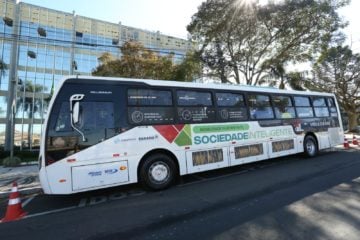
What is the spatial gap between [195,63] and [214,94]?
12337 mm

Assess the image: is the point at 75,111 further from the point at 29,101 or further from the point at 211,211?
the point at 29,101

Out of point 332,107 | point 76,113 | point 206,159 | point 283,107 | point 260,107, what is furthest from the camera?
point 332,107

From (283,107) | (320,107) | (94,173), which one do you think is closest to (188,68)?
(320,107)

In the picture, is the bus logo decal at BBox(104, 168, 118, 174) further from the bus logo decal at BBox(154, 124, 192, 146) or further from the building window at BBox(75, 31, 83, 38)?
the building window at BBox(75, 31, 83, 38)

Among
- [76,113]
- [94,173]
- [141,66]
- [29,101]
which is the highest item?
[141,66]

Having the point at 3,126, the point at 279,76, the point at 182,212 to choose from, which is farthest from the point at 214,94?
the point at 3,126

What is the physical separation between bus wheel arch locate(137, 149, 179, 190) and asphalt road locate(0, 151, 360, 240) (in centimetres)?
25

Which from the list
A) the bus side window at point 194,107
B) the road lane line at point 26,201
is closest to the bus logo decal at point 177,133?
the bus side window at point 194,107

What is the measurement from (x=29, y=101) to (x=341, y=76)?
3585 centimetres

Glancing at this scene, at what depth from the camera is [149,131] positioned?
683cm

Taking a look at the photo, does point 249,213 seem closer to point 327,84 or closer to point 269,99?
point 269,99

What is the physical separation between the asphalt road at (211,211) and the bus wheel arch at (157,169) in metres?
0.25

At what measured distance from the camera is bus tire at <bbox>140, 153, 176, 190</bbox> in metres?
6.70

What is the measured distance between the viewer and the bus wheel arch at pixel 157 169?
A: 6.70m
